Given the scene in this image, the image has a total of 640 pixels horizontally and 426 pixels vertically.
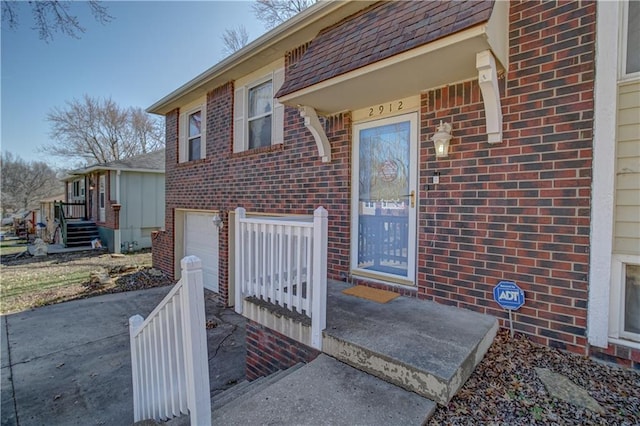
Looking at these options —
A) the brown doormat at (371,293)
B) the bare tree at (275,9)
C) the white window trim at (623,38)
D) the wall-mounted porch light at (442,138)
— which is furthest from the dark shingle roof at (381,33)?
the bare tree at (275,9)

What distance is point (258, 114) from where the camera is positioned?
6027 millimetres

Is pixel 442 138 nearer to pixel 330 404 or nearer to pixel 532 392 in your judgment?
pixel 532 392

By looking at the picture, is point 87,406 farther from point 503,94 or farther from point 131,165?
point 131,165

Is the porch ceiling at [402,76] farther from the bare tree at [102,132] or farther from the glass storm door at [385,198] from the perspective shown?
the bare tree at [102,132]

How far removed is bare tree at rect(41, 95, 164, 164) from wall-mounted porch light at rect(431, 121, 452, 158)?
93.4 ft

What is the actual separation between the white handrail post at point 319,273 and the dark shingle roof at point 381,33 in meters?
1.65

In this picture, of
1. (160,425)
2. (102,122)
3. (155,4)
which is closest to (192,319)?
(160,425)

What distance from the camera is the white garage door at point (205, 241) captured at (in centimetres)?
749

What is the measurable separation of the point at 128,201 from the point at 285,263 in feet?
44.8

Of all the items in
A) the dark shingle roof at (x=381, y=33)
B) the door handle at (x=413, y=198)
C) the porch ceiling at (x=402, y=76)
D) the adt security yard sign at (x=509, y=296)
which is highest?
the dark shingle roof at (x=381, y=33)

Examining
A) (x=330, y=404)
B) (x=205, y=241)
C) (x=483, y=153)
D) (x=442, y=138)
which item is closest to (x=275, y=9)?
(x=205, y=241)

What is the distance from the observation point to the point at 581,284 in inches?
96.9

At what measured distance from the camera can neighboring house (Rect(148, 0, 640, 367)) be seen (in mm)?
2367

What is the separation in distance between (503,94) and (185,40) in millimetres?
8842
